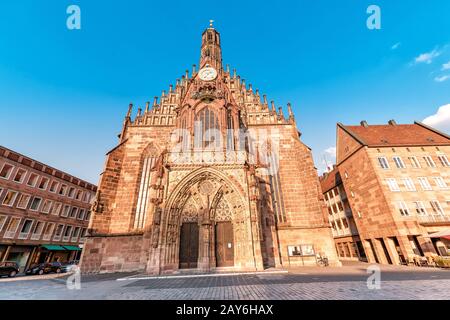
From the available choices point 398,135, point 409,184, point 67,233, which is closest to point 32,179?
point 67,233

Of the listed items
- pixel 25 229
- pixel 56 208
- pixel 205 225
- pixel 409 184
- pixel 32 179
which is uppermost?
pixel 32 179

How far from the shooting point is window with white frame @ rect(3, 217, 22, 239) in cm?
2291

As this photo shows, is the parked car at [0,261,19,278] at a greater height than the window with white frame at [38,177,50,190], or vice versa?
the window with white frame at [38,177,50,190]

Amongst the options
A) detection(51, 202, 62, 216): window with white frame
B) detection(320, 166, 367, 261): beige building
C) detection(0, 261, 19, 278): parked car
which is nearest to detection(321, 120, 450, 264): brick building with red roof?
detection(320, 166, 367, 261): beige building

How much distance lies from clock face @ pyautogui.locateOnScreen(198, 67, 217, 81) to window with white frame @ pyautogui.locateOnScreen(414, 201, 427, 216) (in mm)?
25765

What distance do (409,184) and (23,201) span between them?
4728 centimetres

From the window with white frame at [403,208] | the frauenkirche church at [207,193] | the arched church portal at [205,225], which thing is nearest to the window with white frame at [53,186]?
the frauenkirche church at [207,193]

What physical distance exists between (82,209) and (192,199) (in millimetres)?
29241

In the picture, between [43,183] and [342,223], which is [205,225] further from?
[43,183]

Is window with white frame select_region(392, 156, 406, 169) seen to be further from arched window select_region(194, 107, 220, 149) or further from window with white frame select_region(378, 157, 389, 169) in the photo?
arched window select_region(194, 107, 220, 149)

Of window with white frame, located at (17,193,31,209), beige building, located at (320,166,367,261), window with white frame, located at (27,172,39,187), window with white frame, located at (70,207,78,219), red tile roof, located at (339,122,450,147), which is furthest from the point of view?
window with white frame, located at (70,207,78,219)

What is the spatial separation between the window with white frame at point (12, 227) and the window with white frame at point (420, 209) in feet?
152

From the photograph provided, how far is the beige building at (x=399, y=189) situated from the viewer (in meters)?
18.4

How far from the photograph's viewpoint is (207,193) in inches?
588
